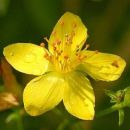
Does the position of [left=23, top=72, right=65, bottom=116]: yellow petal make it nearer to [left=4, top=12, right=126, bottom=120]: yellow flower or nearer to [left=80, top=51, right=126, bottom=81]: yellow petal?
[left=4, top=12, right=126, bottom=120]: yellow flower

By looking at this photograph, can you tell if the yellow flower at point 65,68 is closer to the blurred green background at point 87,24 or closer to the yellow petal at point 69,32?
the yellow petal at point 69,32

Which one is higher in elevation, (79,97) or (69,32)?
(69,32)

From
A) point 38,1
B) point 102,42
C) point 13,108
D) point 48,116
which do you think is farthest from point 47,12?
point 13,108

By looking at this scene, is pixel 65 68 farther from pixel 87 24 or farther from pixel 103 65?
pixel 87 24

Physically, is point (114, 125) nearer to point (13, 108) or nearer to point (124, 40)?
point (124, 40)

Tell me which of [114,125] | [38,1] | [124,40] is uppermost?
[38,1]


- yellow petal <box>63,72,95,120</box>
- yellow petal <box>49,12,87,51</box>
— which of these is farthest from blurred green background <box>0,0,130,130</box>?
yellow petal <box>63,72,95,120</box>

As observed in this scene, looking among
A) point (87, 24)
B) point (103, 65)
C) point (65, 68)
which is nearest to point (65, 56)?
point (65, 68)
